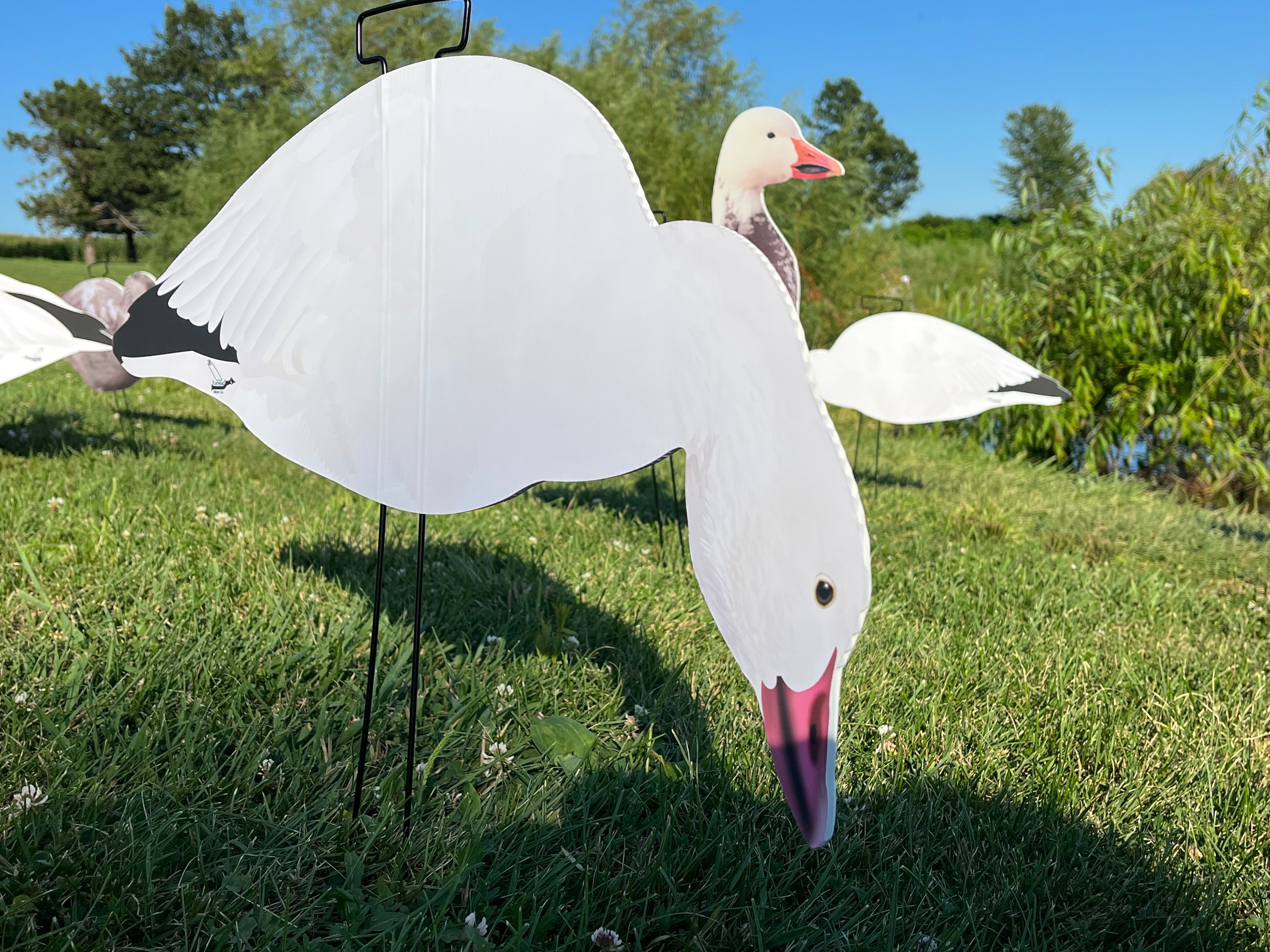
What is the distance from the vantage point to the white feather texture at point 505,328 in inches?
35.9

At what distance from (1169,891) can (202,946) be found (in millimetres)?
1507

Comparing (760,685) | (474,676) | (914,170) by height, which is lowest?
(474,676)

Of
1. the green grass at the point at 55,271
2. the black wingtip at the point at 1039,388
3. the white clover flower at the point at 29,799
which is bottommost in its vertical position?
the white clover flower at the point at 29,799

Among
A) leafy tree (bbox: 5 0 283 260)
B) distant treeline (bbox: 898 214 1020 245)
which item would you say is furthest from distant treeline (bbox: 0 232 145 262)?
distant treeline (bbox: 898 214 1020 245)

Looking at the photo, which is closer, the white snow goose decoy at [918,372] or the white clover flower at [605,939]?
the white clover flower at [605,939]

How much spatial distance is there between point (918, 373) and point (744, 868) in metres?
2.42

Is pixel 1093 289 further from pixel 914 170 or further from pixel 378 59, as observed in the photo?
pixel 914 170

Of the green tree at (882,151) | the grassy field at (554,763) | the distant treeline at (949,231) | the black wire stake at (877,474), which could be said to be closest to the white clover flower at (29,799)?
the grassy field at (554,763)

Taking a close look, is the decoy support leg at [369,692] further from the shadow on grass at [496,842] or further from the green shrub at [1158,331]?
the green shrub at [1158,331]

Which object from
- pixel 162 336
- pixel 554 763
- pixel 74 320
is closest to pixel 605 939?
pixel 554 763

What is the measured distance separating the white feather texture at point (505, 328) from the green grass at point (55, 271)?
461 inches

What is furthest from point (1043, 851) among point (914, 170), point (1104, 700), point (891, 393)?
point (914, 170)

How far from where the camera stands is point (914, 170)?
1713 inches

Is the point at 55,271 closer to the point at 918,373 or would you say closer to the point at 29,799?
the point at 918,373
